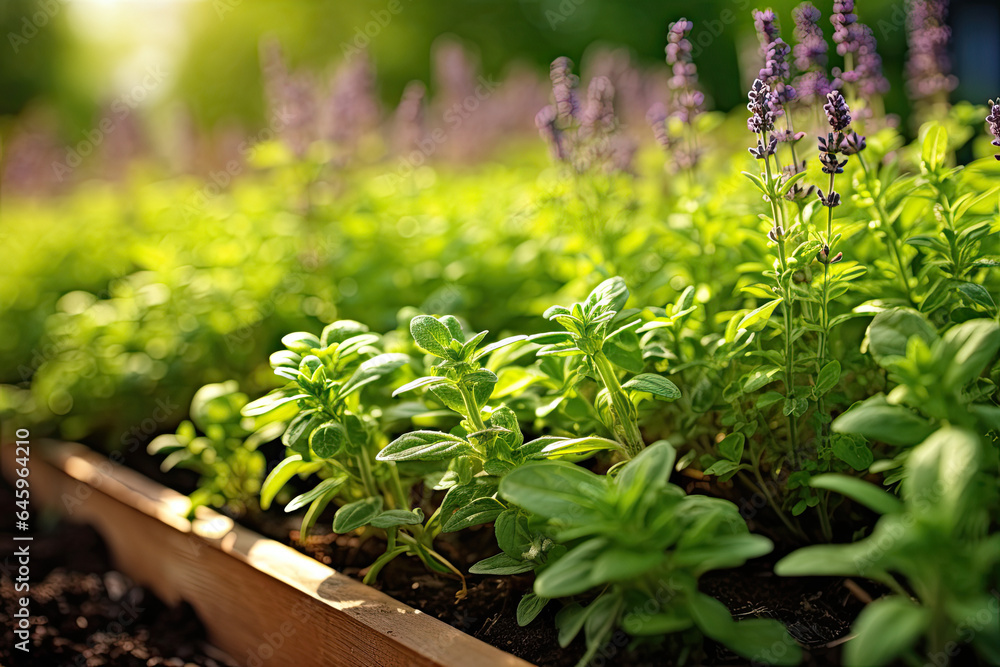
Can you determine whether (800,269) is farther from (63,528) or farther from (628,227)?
(63,528)

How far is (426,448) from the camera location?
104 centimetres

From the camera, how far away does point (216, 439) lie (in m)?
1.56

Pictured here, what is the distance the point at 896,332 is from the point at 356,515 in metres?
0.84

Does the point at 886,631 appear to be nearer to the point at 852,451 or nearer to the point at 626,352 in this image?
the point at 852,451

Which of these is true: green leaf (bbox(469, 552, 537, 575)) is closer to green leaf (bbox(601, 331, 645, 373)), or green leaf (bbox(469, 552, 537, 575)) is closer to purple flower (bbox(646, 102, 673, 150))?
green leaf (bbox(601, 331, 645, 373))

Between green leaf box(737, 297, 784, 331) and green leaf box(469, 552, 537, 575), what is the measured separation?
1.54 feet

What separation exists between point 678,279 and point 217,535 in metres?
1.13

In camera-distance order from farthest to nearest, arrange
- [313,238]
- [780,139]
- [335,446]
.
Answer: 1. [313,238]
2. [780,139]
3. [335,446]

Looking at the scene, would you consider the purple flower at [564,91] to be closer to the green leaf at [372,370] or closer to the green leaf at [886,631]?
the green leaf at [372,370]

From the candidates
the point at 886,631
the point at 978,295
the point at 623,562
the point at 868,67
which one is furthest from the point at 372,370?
the point at 868,67

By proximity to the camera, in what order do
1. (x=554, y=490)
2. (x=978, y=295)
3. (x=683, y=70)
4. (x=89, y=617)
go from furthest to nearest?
1. (x=89, y=617)
2. (x=683, y=70)
3. (x=978, y=295)
4. (x=554, y=490)

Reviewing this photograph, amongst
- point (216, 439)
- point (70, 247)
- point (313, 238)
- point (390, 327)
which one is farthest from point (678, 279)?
point (70, 247)

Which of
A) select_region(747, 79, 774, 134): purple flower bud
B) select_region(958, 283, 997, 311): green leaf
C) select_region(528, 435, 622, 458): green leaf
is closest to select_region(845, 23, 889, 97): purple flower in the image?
select_region(747, 79, 774, 134): purple flower bud

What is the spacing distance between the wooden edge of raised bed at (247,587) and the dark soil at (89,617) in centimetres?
4
